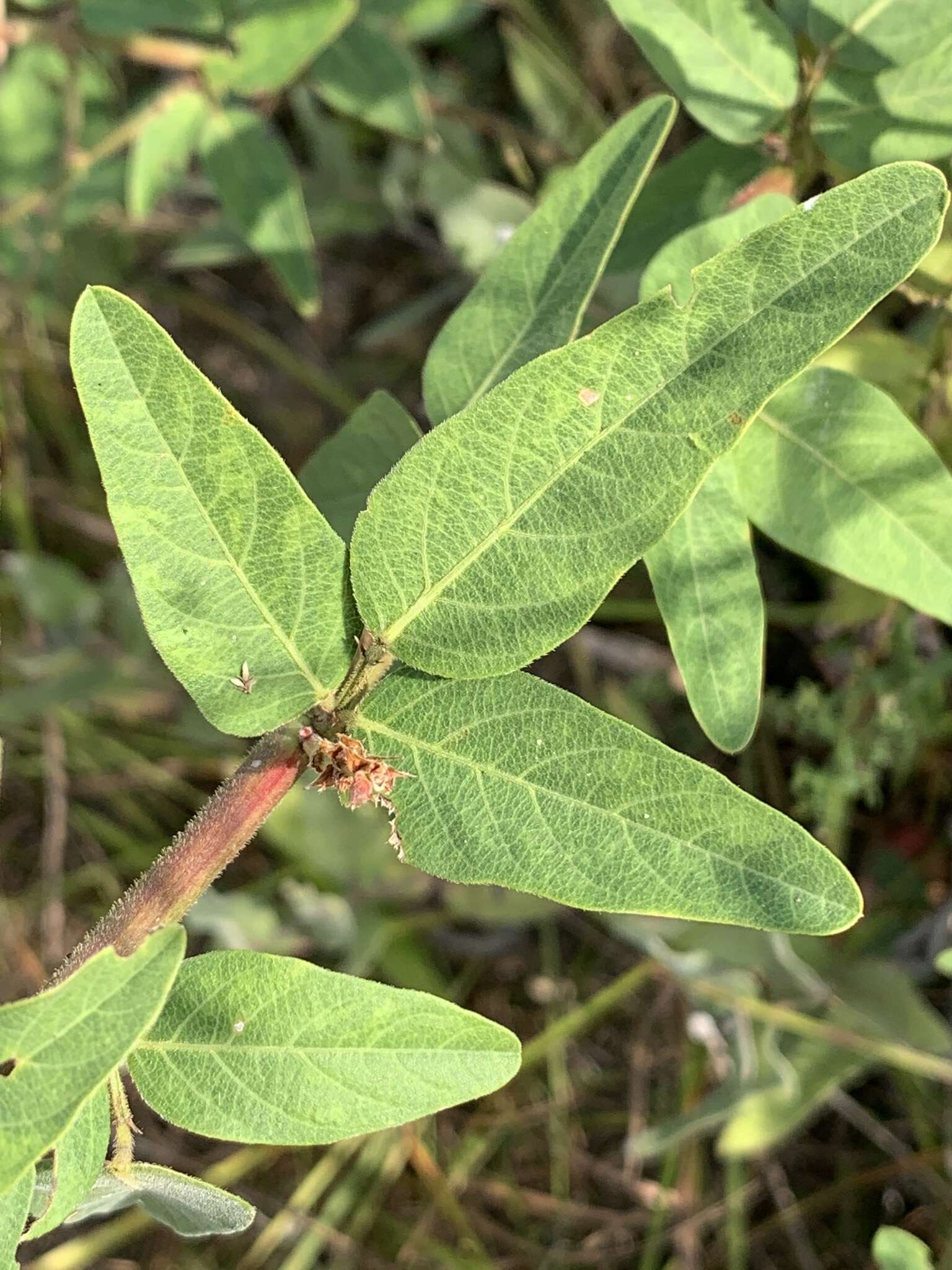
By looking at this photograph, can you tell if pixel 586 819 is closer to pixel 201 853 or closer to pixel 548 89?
pixel 201 853

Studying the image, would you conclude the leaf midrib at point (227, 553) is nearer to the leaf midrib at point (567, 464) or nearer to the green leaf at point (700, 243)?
the leaf midrib at point (567, 464)

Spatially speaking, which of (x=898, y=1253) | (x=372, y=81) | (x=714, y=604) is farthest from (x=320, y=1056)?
(x=372, y=81)

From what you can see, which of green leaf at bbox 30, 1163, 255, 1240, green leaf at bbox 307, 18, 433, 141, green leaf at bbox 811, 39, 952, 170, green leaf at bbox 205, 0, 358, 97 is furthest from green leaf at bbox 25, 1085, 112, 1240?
green leaf at bbox 307, 18, 433, 141

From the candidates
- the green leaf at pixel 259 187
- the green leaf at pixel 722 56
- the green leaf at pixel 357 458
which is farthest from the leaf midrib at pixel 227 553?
the green leaf at pixel 259 187

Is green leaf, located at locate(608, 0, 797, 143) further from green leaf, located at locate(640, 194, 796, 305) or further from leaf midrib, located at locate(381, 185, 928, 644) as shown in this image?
leaf midrib, located at locate(381, 185, 928, 644)

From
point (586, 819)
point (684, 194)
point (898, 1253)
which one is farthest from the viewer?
point (898, 1253)

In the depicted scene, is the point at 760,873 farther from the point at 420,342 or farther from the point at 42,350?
the point at 42,350
